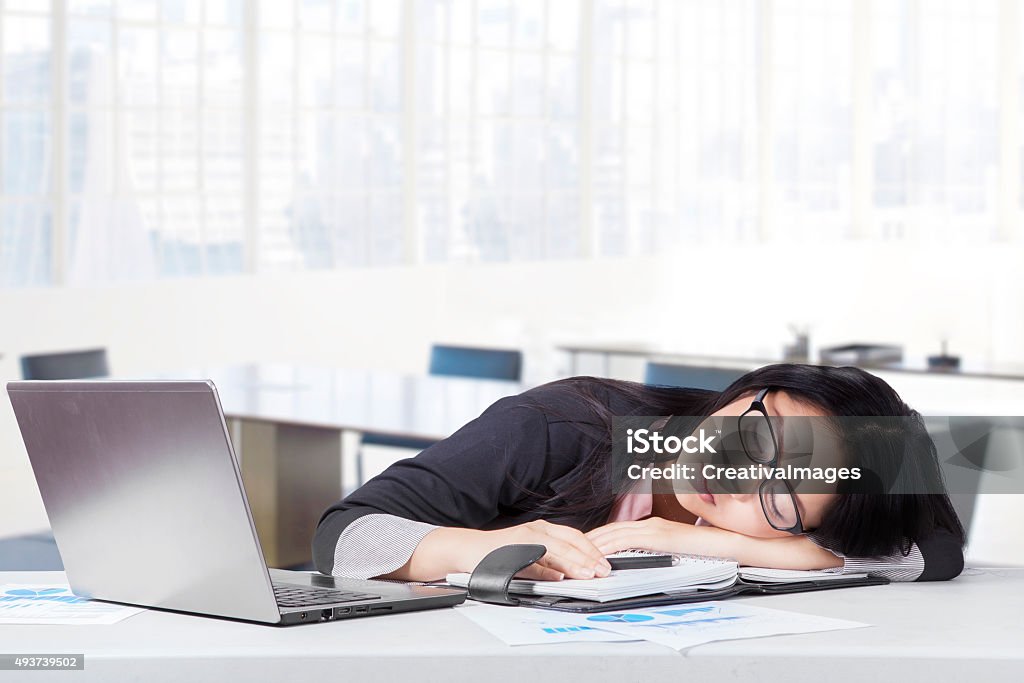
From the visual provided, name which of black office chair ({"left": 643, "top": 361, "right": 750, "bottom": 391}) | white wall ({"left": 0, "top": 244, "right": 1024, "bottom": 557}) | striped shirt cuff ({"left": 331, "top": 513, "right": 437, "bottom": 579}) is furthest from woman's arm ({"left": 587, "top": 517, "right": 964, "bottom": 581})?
white wall ({"left": 0, "top": 244, "right": 1024, "bottom": 557})

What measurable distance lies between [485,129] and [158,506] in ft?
26.7

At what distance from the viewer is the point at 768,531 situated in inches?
69.1

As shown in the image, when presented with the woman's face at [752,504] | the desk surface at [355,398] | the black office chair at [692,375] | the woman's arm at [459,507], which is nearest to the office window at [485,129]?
the desk surface at [355,398]

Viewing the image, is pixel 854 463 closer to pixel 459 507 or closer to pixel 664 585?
pixel 664 585

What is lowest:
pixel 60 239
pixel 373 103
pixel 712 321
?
pixel 712 321

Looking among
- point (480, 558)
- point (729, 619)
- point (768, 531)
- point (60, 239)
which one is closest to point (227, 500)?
point (480, 558)

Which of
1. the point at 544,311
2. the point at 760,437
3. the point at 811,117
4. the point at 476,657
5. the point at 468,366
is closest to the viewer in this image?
the point at 476,657

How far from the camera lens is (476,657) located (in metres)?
1.27

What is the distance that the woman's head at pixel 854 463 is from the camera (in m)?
1.62

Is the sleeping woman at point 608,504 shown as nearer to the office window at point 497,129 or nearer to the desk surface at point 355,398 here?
the desk surface at point 355,398

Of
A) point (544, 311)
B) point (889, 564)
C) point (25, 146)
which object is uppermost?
point (25, 146)

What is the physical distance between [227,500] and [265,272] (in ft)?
22.9

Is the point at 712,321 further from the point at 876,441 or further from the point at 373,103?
the point at 876,441

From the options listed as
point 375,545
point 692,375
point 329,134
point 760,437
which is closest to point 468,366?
point 692,375
